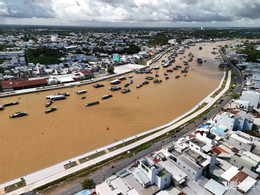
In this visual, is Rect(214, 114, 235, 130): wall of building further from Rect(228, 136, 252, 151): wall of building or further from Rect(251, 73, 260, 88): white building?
Rect(251, 73, 260, 88): white building

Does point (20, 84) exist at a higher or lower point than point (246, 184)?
higher

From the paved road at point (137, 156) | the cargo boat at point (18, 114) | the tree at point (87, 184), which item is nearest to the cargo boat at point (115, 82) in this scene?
the cargo boat at point (18, 114)

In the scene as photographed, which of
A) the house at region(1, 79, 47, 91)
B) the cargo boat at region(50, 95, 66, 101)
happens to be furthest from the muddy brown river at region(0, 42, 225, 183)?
the house at region(1, 79, 47, 91)

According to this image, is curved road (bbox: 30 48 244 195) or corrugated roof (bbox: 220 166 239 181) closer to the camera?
corrugated roof (bbox: 220 166 239 181)

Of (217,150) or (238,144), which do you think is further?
(238,144)

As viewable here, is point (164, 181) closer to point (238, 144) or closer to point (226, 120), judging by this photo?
point (238, 144)

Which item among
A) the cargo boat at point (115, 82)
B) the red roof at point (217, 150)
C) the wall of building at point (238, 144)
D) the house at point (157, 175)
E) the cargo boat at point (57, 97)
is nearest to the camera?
the house at point (157, 175)

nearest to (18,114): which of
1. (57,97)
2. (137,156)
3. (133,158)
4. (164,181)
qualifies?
(57,97)

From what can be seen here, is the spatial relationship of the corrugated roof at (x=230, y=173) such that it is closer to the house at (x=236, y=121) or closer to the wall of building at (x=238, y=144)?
the wall of building at (x=238, y=144)

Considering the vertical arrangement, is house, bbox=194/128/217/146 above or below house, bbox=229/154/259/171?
above
